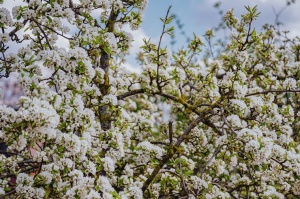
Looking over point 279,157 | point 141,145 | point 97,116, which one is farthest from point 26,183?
point 279,157

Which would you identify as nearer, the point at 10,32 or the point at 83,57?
the point at 83,57

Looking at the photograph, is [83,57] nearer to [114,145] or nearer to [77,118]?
[77,118]

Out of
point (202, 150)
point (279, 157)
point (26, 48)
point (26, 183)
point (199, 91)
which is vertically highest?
point (199, 91)

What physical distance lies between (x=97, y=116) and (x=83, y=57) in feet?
5.48

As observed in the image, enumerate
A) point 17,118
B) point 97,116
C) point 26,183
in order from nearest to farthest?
point 17,118, point 26,183, point 97,116

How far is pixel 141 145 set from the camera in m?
4.57

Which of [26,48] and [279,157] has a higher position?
[26,48]

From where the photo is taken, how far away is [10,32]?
4.12 meters

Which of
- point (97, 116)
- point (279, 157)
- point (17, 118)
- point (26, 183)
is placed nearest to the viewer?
point (17, 118)

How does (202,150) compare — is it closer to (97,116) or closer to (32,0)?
(97,116)

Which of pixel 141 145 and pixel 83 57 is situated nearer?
pixel 83 57

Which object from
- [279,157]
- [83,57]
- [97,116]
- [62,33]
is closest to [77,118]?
[83,57]

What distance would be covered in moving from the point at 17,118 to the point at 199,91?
3.34 m

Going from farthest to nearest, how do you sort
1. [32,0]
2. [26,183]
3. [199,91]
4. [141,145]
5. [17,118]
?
[199,91] → [141,145] → [32,0] → [26,183] → [17,118]
